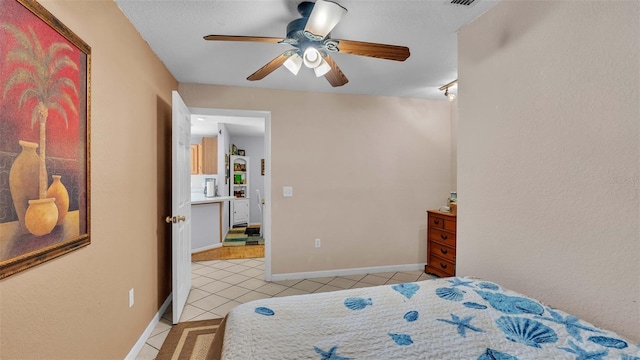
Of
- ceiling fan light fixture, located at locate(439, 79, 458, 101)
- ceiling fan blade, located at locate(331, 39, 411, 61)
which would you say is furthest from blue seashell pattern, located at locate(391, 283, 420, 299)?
ceiling fan light fixture, located at locate(439, 79, 458, 101)

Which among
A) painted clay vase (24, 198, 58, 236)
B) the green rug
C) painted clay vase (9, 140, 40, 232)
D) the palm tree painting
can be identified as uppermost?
the palm tree painting

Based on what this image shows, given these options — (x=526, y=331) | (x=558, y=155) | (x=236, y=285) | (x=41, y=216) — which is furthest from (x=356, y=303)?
(x=236, y=285)

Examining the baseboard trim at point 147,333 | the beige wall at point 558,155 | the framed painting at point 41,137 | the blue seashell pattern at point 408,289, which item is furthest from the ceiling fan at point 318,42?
the baseboard trim at point 147,333

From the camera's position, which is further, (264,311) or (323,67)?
(323,67)

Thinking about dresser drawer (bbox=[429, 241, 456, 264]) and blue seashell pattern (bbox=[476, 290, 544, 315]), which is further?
dresser drawer (bbox=[429, 241, 456, 264])

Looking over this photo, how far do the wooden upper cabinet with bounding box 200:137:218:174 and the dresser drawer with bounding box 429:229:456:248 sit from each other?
15.2 feet

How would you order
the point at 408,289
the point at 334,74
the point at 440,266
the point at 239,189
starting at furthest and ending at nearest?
the point at 239,189 < the point at 440,266 < the point at 334,74 < the point at 408,289

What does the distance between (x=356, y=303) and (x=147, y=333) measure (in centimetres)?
185

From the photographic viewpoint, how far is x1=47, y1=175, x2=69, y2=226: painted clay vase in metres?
1.14

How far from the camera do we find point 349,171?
3.59 meters

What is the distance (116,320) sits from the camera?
171 centimetres

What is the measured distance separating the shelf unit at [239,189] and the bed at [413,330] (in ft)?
19.2

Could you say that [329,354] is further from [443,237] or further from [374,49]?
[443,237]

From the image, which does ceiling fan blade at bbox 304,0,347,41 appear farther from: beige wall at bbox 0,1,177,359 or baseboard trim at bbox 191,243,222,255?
baseboard trim at bbox 191,243,222,255
